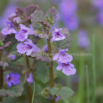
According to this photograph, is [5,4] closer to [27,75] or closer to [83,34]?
[83,34]

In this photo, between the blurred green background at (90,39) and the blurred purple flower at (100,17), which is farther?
the blurred purple flower at (100,17)

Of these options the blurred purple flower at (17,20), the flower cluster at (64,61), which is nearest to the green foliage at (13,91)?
the flower cluster at (64,61)

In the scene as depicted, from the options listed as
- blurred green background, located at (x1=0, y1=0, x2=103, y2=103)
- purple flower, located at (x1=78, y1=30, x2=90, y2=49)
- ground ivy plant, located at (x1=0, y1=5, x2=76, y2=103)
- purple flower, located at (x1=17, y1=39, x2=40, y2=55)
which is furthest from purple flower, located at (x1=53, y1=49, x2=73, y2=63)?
purple flower, located at (x1=78, y1=30, x2=90, y2=49)

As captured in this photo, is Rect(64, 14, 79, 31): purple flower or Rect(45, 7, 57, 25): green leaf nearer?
Rect(45, 7, 57, 25): green leaf

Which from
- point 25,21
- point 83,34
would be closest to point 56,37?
point 25,21

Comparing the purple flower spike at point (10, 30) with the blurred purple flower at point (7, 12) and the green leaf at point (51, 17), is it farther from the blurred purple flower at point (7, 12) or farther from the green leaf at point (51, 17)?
the blurred purple flower at point (7, 12)

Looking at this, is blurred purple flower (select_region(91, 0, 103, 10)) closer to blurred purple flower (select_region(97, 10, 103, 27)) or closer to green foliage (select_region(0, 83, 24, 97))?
blurred purple flower (select_region(97, 10, 103, 27))

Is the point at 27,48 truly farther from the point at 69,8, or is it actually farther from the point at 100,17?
the point at 100,17
